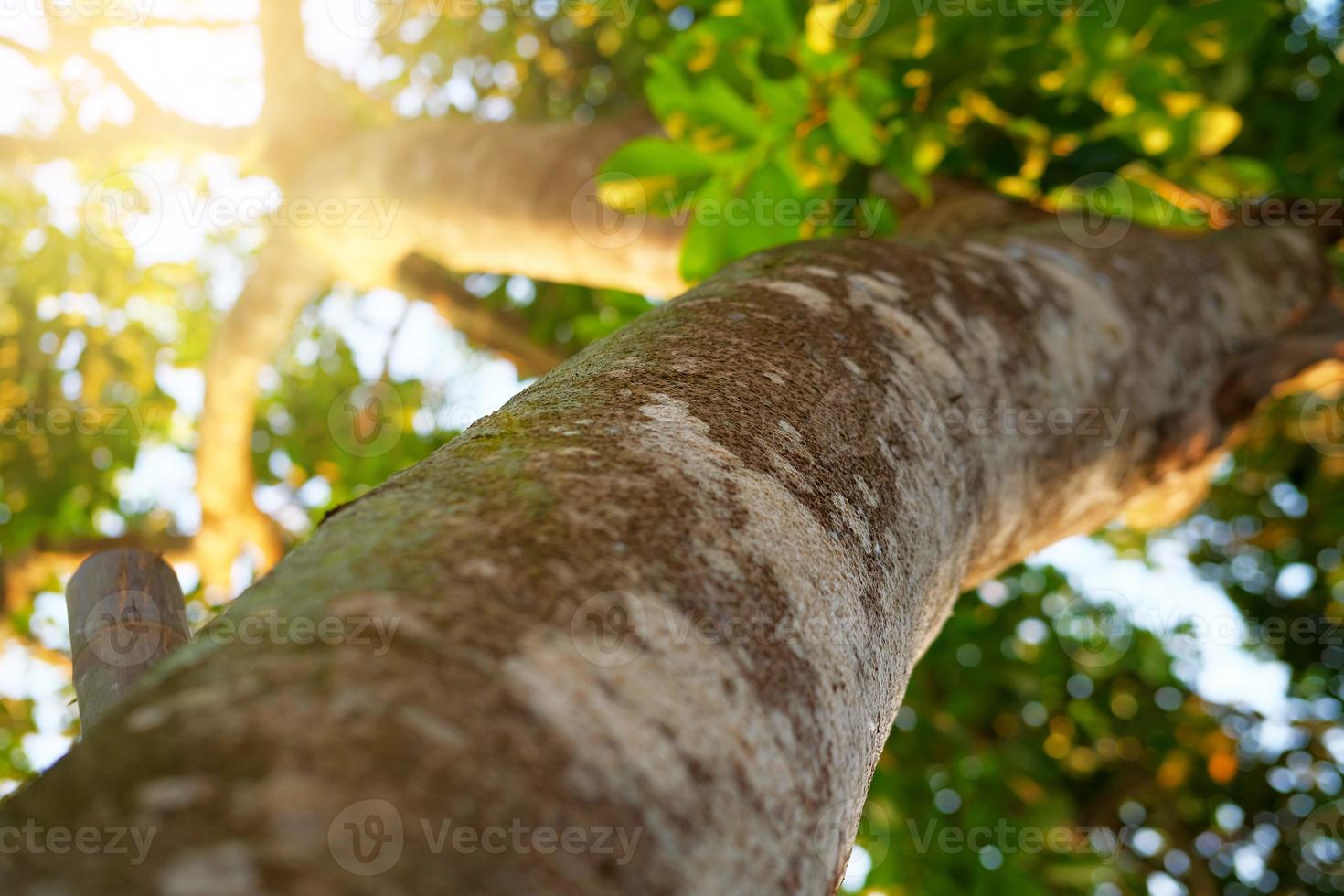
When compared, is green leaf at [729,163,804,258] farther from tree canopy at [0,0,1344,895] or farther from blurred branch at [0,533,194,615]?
blurred branch at [0,533,194,615]

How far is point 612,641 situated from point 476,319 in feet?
9.13

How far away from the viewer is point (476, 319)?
3.10 m

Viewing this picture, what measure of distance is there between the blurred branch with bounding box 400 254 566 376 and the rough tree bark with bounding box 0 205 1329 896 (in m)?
2.27

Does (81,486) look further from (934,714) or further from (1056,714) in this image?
(1056,714)

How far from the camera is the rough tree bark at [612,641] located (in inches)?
13.2

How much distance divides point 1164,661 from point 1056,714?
0.48m

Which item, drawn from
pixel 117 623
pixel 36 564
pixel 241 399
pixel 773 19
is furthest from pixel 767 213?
pixel 36 564

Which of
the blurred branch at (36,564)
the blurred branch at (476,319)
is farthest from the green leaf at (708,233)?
the blurred branch at (36,564)

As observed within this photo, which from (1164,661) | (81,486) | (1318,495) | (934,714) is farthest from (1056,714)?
(81,486)

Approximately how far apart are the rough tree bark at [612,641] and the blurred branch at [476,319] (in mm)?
2265

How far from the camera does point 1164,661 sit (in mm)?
3727

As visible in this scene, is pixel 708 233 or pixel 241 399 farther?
pixel 241 399

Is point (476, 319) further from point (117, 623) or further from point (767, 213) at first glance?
point (117, 623)

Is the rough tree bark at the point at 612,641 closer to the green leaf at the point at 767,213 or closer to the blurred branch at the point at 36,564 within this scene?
the green leaf at the point at 767,213
